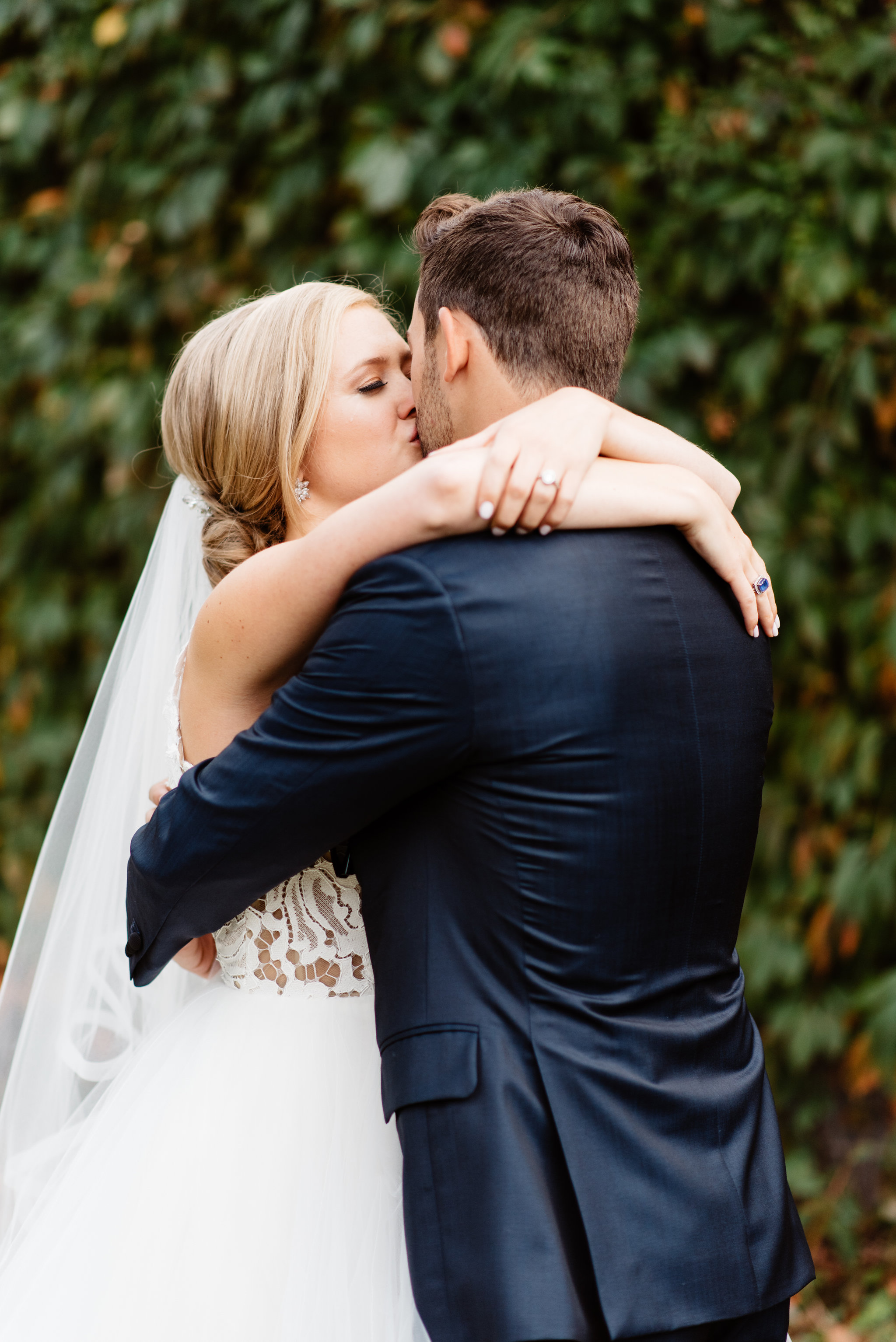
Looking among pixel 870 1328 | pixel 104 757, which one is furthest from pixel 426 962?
pixel 870 1328

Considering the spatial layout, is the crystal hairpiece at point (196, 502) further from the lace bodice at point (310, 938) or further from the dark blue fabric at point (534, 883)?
the dark blue fabric at point (534, 883)

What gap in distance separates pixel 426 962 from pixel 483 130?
2.67 m

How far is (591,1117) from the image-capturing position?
1378 millimetres

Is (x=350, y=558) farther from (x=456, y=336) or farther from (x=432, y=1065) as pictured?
(x=432, y=1065)

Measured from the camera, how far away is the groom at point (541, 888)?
53.4 inches

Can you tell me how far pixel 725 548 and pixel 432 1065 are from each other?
74 cm

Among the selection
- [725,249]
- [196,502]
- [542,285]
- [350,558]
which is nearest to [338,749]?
[350,558]

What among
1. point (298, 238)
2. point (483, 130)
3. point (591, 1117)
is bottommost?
point (591, 1117)

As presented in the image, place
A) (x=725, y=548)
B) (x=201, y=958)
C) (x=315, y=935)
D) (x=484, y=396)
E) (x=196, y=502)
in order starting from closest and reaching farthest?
(x=725, y=548)
(x=484, y=396)
(x=315, y=935)
(x=201, y=958)
(x=196, y=502)

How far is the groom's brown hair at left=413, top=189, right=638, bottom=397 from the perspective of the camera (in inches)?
63.2

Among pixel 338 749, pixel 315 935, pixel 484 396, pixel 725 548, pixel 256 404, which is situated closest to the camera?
pixel 338 749

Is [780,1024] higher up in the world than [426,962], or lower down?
lower down

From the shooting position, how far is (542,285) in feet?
5.24

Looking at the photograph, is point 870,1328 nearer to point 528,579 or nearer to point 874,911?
point 874,911
